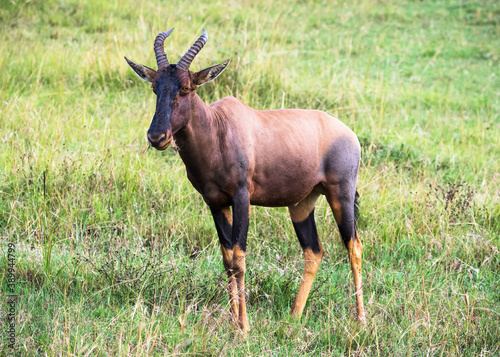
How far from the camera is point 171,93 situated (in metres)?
3.79

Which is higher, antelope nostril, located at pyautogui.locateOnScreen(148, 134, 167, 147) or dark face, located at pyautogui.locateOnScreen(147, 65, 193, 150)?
dark face, located at pyautogui.locateOnScreen(147, 65, 193, 150)

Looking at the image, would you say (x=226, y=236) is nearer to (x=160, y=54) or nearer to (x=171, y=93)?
(x=171, y=93)

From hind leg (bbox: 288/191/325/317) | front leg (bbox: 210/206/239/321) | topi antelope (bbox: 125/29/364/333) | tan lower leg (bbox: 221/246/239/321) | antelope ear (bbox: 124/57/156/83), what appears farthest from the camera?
hind leg (bbox: 288/191/325/317)

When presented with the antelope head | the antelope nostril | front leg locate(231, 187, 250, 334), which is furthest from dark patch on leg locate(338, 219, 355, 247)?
the antelope nostril

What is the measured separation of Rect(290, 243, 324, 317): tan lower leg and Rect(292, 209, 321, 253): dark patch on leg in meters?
0.04

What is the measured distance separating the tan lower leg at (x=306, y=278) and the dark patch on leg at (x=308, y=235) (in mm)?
41

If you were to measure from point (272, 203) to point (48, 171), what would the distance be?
7.90 ft

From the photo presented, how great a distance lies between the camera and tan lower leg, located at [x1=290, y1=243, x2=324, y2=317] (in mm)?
4469

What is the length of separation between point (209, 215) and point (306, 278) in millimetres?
1333

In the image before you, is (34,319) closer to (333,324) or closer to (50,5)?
(333,324)

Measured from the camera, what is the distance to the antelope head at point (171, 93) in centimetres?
363

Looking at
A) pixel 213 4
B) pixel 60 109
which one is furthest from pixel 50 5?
pixel 60 109

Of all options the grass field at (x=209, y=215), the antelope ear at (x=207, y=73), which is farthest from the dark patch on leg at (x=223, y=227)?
the antelope ear at (x=207, y=73)

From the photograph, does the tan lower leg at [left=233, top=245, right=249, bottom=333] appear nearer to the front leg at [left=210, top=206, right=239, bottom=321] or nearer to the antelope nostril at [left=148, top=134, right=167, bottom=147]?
the front leg at [left=210, top=206, right=239, bottom=321]
